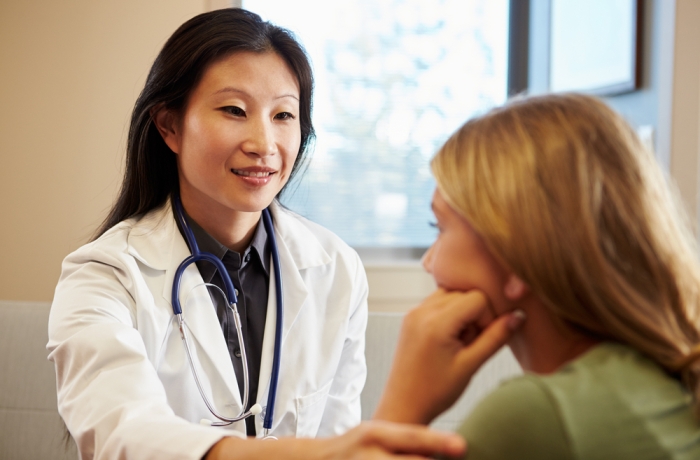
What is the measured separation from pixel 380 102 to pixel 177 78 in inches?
50.2

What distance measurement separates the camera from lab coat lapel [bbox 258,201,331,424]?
1.40 metres

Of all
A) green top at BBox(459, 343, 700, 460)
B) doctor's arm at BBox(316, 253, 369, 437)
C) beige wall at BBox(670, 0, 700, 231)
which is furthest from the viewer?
beige wall at BBox(670, 0, 700, 231)

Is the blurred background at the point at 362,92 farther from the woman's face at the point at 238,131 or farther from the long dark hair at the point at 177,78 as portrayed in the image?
the woman's face at the point at 238,131

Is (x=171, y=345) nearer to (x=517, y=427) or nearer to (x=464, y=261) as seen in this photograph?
(x=464, y=261)

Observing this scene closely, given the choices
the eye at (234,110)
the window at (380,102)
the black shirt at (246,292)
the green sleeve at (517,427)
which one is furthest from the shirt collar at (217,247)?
the window at (380,102)

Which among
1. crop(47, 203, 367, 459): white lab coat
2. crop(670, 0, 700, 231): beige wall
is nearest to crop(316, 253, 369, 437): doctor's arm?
crop(47, 203, 367, 459): white lab coat

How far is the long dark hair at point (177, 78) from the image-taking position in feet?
4.60

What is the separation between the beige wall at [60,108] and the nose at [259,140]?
38.4 inches

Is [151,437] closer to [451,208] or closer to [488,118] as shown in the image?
[451,208]

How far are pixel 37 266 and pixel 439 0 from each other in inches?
70.8

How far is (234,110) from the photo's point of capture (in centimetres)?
141

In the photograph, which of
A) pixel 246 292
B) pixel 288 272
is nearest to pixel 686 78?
pixel 288 272

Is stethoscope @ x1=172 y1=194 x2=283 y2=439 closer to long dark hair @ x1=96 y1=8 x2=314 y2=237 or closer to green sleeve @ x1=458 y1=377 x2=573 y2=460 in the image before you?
long dark hair @ x1=96 y1=8 x2=314 y2=237

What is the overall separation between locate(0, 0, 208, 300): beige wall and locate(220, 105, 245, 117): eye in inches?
37.0
